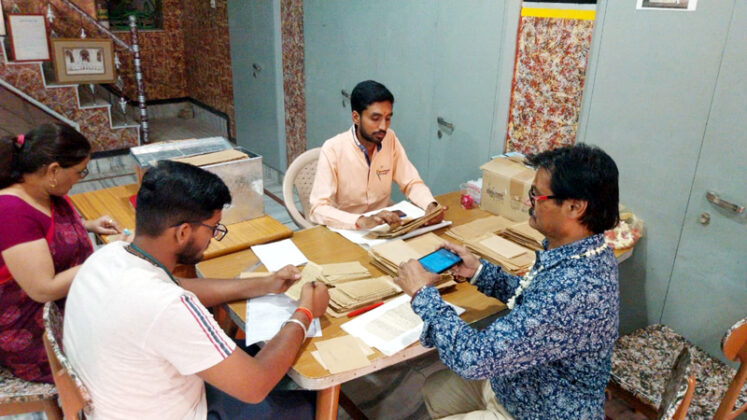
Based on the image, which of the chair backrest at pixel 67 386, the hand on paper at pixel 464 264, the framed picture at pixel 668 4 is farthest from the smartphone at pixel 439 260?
the framed picture at pixel 668 4

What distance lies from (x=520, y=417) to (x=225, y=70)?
5893mm

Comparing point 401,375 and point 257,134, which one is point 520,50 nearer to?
point 401,375

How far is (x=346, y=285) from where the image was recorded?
1.83m

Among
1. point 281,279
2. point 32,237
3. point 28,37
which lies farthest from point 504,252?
point 28,37

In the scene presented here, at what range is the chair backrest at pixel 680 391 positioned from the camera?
1.29 metres

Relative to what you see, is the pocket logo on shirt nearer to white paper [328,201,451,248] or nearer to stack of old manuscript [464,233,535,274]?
white paper [328,201,451,248]

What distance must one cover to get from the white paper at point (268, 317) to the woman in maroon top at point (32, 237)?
64 cm

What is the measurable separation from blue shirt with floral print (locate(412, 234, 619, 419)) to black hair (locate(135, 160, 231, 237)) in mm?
Answer: 669

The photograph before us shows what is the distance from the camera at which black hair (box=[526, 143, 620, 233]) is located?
1314mm

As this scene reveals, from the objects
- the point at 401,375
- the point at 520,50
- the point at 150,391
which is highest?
the point at 520,50

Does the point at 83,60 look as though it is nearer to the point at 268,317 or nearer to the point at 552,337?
the point at 268,317

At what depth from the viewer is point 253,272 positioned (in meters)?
1.94

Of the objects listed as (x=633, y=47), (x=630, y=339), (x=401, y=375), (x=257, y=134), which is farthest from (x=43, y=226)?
(x=257, y=134)

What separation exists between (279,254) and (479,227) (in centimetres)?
96
